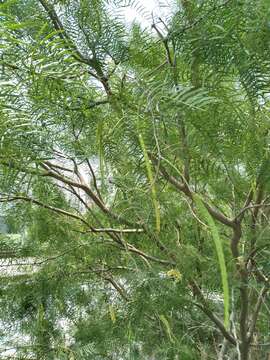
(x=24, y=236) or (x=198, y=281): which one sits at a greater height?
(x=24, y=236)

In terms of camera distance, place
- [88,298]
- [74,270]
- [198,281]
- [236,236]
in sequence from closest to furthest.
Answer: [236,236] → [198,281] → [74,270] → [88,298]

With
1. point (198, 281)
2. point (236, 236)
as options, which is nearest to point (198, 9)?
point (236, 236)

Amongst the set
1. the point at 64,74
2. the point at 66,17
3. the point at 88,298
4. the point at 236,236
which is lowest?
the point at 88,298

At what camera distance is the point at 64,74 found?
0.99 feet

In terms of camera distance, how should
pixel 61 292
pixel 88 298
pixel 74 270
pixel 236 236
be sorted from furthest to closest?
1. pixel 88 298
2. pixel 61 292
3. pixel 74 270
4. pixel 236 236

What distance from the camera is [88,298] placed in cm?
131

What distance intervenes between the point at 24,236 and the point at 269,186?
691 millimetres

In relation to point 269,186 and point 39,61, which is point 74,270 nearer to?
point 269,186

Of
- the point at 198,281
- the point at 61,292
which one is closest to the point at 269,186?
the point at 198,281

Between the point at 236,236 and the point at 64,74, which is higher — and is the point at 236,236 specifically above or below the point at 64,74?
below

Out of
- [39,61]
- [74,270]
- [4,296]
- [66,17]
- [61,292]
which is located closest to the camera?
[39,61]

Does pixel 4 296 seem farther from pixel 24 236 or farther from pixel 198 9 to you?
pixel 198 9

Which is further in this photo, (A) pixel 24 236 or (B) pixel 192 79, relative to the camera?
(A) pixel 24 236

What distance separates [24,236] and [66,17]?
68cm
